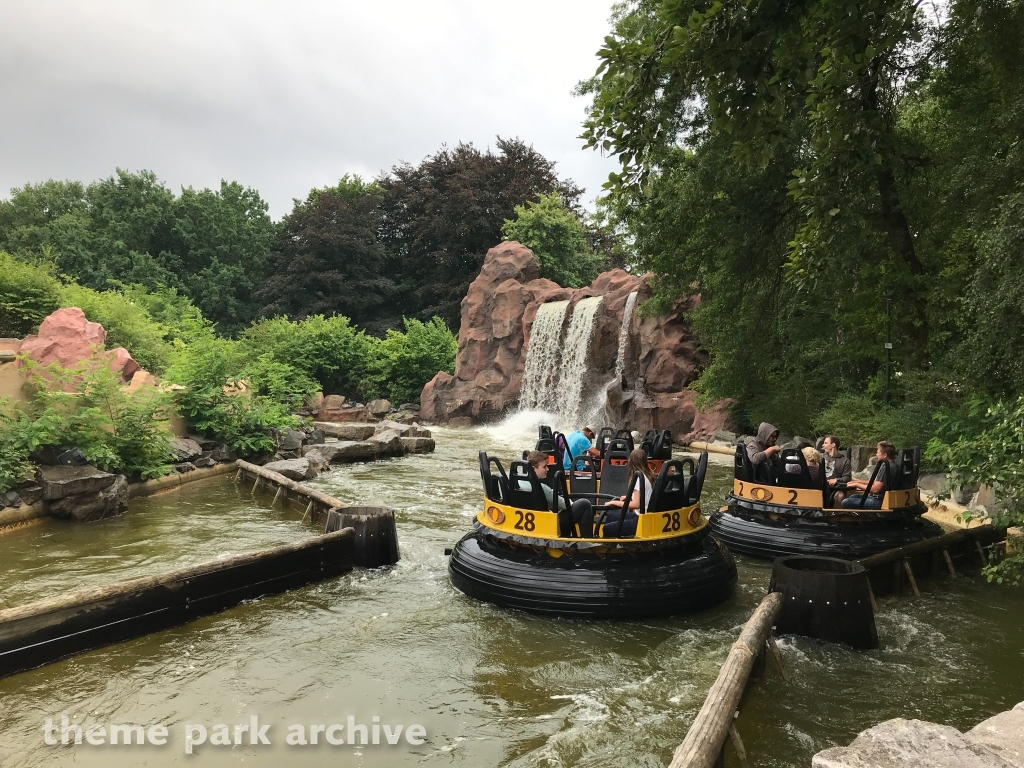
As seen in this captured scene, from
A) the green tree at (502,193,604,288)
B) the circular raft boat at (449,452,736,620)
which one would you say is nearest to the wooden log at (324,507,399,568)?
the circular raft boat at (449,452,736,620)

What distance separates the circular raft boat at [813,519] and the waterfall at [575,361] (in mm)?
14015

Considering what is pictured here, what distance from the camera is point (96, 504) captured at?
9.30 metres

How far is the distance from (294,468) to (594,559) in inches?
341

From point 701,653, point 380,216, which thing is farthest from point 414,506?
point 380,216

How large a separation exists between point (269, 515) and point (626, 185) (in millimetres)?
7497

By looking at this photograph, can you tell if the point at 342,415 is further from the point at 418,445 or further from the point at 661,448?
the point at 661,448

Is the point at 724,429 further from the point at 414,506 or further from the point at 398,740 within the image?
the point at 398,740

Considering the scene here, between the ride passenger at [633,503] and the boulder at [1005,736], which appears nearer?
the boulder at [1005,736]

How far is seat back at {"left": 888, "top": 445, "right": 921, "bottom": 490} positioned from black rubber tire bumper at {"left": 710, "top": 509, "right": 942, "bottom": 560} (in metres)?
0.36

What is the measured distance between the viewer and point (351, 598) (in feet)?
20.9

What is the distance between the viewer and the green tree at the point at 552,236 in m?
32.6

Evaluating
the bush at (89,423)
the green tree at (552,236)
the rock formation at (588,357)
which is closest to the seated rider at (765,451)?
the bush at (89,423)

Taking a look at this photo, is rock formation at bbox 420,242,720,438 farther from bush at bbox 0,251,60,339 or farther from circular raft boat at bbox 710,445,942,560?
bush at bbox 0,251,60,339

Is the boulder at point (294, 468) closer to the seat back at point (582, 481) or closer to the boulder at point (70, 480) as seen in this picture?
the boulder at point (70, 480)
